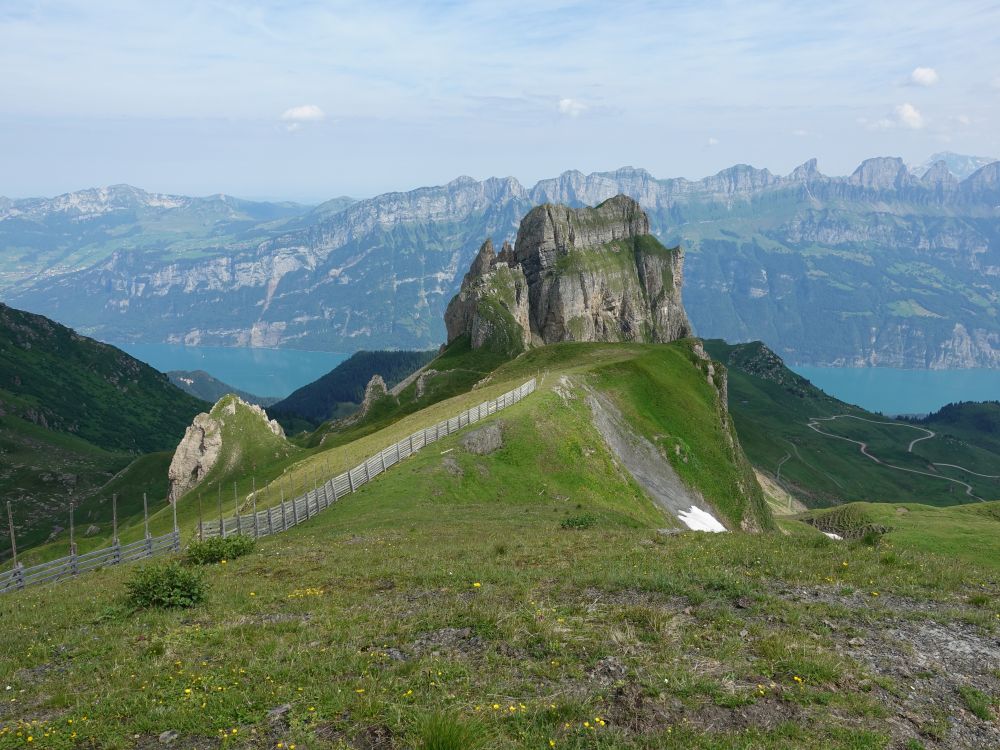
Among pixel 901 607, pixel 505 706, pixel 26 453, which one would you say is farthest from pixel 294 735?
pixel 26 453

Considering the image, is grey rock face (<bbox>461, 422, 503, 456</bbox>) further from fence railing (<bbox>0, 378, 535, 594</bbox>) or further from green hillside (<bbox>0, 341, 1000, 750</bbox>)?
green hillside (<bbox>0, 341, 1000, 750</bbox>)

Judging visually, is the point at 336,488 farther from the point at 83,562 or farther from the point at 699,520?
the point at 699,520

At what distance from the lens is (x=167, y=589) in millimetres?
20438

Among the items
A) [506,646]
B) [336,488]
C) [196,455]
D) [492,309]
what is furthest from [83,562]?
[492,309]

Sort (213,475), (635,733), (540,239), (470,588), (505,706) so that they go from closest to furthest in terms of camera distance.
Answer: (635,733)
(505,706)
(470,588)
(213,475)
(540,239)

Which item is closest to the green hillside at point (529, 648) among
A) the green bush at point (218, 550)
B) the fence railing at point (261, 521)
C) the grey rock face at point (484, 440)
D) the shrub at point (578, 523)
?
the green bush at point (218, 550)

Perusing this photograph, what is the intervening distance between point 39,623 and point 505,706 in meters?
16.9

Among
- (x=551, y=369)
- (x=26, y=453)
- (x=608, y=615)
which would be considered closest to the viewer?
(x=608, y=615)

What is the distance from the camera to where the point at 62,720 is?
1272 cm

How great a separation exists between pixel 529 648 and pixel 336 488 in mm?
31869

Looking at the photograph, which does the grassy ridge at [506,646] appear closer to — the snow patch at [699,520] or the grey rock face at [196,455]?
the snow patch at [699,520]

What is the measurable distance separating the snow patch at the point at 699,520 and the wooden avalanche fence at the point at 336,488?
59.5 feet

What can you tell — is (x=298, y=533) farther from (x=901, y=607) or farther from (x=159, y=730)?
(x=901, y=607)

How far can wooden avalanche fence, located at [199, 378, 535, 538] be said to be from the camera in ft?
128
